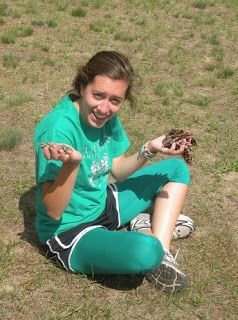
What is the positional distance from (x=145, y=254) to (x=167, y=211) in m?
0.73

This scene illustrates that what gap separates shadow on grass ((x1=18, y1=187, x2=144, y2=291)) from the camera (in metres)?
3.51

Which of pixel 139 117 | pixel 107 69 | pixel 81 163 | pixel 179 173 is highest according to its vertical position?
pixel 107 69

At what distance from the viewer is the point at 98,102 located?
10.6 feet

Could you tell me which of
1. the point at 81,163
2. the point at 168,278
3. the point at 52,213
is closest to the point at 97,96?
the point at 81,163

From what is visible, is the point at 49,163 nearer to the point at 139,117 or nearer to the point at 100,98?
the point at 100,98

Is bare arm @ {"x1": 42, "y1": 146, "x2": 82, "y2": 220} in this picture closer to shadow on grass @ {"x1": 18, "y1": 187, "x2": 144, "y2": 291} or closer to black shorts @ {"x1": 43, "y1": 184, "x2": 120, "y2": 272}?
black shorts @ {"x1": 43, "y1": 184, "x2": 120, "y2": 272}

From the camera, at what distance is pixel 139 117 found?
237 inches

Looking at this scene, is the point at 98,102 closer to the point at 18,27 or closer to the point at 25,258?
the point at 25,258

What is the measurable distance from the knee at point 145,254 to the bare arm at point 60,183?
51cm

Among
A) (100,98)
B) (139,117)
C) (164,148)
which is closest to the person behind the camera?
(100,98)

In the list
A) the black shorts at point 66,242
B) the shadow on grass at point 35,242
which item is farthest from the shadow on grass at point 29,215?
the black shorts at point 66,242

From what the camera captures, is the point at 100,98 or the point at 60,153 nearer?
the point at 60,153

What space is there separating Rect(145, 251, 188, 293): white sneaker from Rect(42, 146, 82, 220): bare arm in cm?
76

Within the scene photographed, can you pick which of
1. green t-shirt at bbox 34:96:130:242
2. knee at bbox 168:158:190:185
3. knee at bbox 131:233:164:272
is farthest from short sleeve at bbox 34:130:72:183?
knee at bbox 168:158:190:185
